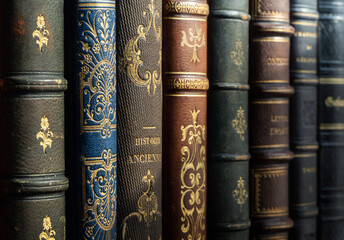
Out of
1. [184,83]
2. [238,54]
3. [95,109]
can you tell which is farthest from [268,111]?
[95,109]

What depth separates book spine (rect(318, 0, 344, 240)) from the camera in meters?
1.34

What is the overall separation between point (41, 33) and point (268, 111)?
19.7 inches

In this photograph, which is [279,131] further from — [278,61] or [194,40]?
Answer: [194,40]

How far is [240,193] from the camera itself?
117 centimetres

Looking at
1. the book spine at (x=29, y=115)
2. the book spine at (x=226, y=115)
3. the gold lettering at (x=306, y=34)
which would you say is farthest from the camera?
the gold lettering at (x=306, y=34)

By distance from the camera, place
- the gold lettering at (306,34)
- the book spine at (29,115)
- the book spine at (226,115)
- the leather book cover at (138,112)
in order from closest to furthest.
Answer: the book spine at (29,115), the leather book cover at (138,112), the book spine at (226,115), the gold lettering at (306,34)

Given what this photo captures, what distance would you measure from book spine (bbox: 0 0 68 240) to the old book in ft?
0.13

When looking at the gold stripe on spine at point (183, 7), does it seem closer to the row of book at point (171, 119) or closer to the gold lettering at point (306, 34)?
the row of book at point (171, 119)

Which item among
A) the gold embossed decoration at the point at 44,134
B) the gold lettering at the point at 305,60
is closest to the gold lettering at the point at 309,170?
the gold lettering at the point at 305,60

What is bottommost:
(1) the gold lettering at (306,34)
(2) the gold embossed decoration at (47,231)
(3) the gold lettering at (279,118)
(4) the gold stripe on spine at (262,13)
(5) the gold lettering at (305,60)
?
(2) the gold embossed decoration at (47,231)

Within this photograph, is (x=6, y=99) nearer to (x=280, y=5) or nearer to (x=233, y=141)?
(x=233, y=141)

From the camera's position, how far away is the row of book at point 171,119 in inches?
34.8

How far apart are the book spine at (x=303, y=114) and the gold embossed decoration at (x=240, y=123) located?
0.52 feet

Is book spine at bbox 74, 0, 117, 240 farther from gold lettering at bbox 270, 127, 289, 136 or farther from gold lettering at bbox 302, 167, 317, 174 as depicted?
gold lettering at bbox 302, 167, 317, 174
